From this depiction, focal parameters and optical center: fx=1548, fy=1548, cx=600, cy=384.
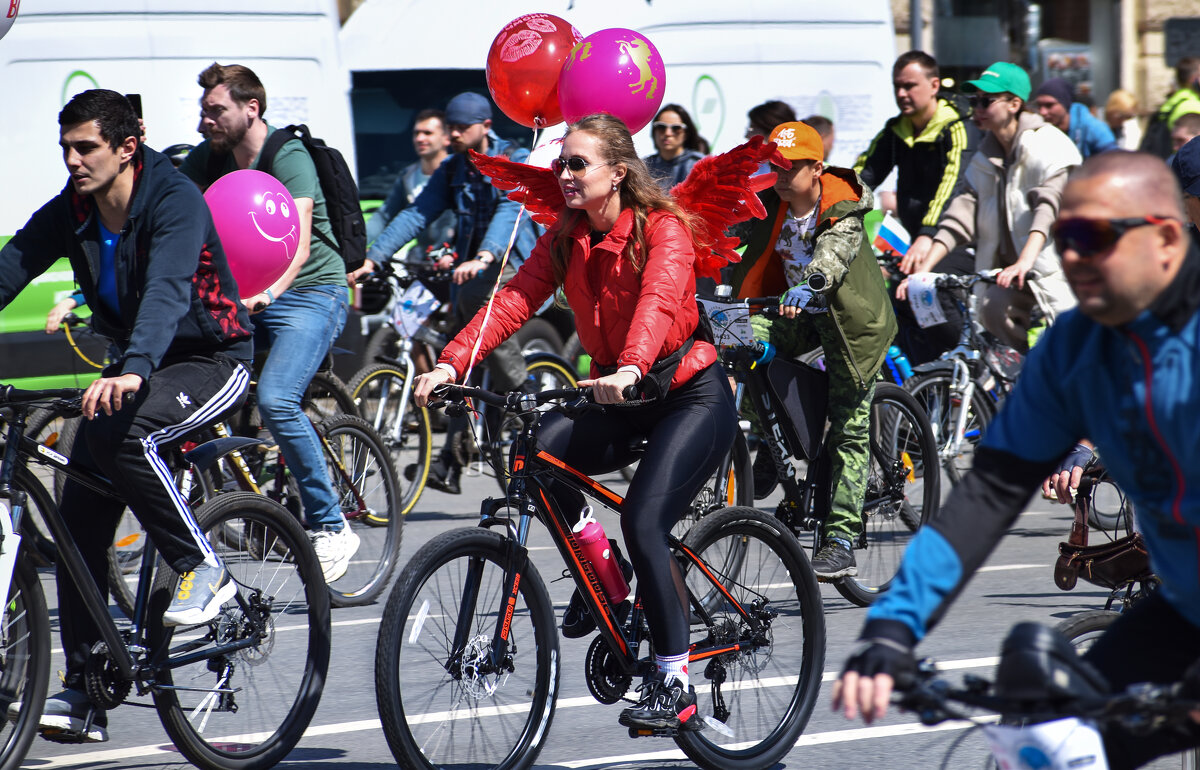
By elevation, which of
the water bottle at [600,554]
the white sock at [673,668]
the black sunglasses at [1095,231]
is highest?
the black sunglasses at [1095,231]

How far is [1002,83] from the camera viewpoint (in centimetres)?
783

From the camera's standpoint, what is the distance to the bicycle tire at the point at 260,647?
420 centimetres

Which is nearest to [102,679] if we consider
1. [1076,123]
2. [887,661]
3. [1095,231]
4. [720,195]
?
[720,195]

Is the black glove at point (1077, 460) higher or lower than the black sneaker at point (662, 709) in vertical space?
higher

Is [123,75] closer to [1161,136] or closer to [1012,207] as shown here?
[1012,207]

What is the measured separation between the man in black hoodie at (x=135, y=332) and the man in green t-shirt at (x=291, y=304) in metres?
1.48

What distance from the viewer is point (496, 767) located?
401 cm

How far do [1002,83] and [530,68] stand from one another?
3.07 meters

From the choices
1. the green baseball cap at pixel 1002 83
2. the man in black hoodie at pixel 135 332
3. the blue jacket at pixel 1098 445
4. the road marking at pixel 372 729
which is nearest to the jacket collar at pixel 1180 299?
the blue jacket at pixel 1098 445

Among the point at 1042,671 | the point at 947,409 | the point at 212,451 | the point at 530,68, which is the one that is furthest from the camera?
the point at 947,409

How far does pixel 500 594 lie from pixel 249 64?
238 inches

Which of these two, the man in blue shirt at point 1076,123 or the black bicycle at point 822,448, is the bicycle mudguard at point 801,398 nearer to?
the black bicycle at point 822,448

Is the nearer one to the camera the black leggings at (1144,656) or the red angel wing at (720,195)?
the black leggings at (1144,656)

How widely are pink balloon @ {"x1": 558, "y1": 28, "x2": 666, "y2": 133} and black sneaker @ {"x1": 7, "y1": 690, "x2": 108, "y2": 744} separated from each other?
8.74 feet
